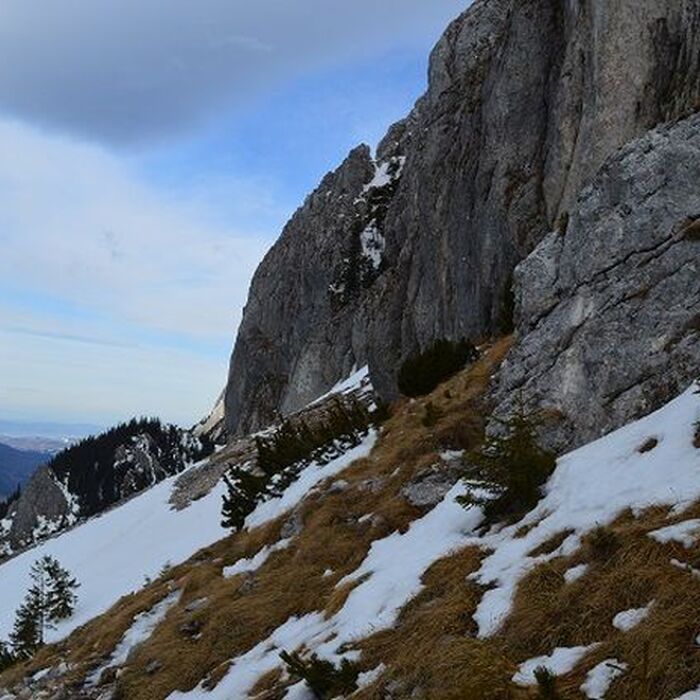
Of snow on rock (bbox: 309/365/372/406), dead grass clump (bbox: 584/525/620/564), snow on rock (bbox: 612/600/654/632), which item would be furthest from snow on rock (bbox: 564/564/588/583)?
snow on rock (bbox: 309/365/372/406)

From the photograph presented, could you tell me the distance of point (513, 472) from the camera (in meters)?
12.4

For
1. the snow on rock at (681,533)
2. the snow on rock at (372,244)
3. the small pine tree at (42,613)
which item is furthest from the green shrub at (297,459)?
the snow on rock at (372,244)

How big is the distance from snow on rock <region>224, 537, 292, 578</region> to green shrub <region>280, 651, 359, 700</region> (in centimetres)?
956

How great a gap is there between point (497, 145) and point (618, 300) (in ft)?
75.8

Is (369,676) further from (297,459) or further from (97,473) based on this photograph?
(97,473)

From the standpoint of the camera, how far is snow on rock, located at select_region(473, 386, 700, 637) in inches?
380

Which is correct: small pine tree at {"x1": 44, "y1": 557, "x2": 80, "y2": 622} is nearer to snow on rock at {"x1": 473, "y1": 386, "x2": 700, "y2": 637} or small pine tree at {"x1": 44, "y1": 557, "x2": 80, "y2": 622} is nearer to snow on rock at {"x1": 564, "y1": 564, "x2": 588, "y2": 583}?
snow on rock at {"x1": 473, "y1": 386, "x2": 700, "y2": 637}

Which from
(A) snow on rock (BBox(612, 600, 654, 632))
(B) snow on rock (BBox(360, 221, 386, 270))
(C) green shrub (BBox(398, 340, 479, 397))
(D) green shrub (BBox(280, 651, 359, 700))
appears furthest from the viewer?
(B) snow on rock (BBox(360, 221, 386, 270))

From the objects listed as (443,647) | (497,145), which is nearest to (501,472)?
(443,647)

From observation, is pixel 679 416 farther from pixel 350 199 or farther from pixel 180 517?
pixel 350 199

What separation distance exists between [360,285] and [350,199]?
12.3 m

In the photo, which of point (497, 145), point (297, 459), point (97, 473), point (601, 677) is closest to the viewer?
point (601, 677)

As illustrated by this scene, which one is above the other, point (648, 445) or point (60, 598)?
point (648, 445)

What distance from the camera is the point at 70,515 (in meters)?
149
